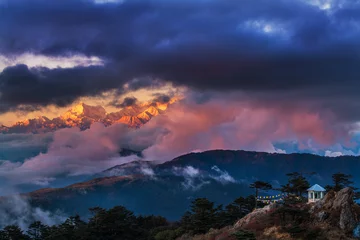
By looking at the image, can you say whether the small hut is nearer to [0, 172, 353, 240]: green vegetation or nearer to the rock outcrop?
[0, 172, 353, 240]: green vegetation

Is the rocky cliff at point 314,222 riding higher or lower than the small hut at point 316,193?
lower

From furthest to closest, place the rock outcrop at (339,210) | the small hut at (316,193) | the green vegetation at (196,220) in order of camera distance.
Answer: the small hut at (316,193) < the green vegetation at (196,220) < the rock outcrop at (339,210)

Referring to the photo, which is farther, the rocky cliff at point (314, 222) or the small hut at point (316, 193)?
the small hut at point (316, 193)

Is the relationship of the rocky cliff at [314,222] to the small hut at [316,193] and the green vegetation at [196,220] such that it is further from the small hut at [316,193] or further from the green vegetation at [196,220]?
the small hut at [316,193]

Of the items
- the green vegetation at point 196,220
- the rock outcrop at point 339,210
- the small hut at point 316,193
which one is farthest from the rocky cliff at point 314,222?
the small hut at point 316,193

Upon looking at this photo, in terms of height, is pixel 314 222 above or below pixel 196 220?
below

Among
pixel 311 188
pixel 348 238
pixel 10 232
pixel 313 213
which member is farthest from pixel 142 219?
pixel 348 238

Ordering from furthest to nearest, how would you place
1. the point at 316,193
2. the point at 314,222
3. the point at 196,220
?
the point at 196,220
the point at 316,193
the point at 314,222

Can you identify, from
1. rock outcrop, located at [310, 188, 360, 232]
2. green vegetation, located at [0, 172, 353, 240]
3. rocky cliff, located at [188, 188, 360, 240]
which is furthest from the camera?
green vegetation, located at [0, 172, 353, 240]

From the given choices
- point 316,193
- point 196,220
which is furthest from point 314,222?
point 196,220

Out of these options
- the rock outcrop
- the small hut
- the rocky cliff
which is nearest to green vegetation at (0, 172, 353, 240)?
the rocky cliff

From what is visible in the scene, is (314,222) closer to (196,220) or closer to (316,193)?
(316,193)

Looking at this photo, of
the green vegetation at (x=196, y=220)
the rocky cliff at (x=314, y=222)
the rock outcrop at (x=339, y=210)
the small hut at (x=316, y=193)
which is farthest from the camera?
the small hut at (x=316, y=193)

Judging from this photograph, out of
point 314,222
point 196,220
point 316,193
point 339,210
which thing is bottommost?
point 314,222
